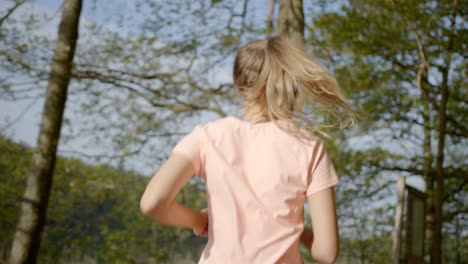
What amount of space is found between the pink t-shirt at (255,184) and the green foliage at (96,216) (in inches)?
281

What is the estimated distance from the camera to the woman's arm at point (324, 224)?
53.9 inches

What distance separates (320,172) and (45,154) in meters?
6.39

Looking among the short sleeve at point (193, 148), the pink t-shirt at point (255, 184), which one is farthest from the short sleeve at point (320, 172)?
the short sleeve at point (193, 148)

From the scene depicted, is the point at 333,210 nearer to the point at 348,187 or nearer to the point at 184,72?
the point at 184,72

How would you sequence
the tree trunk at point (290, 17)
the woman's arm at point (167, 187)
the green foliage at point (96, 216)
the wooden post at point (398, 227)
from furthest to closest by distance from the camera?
the green foliage at point (96, 216) < the tree trunk at point (290, 17) < the wooden post at point (398, 227) < the woman's arm at point (167, 187)

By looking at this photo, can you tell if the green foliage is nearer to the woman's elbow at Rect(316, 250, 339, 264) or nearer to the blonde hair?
the blonde hair

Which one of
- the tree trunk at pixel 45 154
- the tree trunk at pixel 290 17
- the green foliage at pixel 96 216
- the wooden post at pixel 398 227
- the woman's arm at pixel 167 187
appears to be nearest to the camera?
the woman's arm at pixel 167 187

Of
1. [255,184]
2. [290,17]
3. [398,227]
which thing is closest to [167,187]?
[255,184]

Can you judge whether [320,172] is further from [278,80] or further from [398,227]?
[398,227]

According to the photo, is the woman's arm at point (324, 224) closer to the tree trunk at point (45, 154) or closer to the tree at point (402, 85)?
the tree trunk at point (45, 154)

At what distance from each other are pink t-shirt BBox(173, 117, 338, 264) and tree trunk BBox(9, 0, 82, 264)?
20.4 feet

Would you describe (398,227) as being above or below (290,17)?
below

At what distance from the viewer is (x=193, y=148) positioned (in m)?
1.41

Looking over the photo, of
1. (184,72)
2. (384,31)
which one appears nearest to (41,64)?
(184,72)
